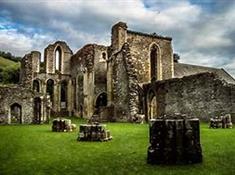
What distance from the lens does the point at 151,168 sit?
655cm

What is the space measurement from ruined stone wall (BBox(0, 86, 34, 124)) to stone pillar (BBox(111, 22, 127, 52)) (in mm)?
12296

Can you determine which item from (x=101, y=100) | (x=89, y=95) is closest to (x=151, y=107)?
(x=101, y=100)

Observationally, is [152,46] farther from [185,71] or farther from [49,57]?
[49,57]

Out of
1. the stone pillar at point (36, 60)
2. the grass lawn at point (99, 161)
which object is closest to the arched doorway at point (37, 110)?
the stone pillar at point (36, 60)

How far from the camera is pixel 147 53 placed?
4088 centimetres

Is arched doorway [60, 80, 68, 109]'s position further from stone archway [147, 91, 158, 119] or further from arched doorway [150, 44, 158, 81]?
stone archway [147, 91, 158, 119]

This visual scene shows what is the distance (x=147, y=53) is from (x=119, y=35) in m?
4.90

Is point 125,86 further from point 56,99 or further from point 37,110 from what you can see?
point 56,99

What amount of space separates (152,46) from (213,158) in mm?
35080

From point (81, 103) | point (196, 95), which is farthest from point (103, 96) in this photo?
point (196, 95)

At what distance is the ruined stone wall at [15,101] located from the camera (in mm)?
28391

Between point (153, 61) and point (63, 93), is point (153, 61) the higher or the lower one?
the higher one

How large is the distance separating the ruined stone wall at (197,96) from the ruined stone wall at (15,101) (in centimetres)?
1119

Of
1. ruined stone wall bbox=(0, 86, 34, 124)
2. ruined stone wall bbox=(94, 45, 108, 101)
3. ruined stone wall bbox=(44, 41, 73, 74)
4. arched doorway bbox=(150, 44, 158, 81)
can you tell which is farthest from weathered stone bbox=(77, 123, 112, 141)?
ruined stone wall bbox=(44, 41, 73, 74)
